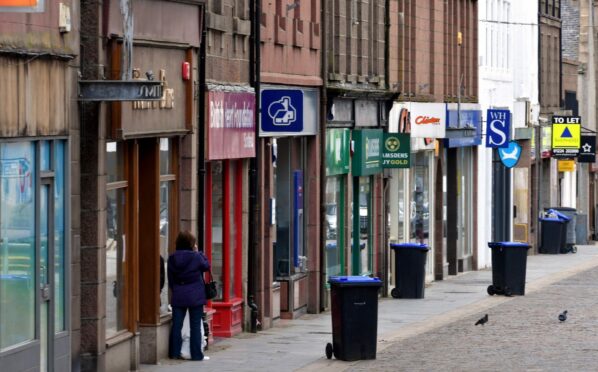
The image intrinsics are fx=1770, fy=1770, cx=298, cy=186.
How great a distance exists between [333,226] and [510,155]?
603 inches

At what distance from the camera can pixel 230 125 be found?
80.9 feet

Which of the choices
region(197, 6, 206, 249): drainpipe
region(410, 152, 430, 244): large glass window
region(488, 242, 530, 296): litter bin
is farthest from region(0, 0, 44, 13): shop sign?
region(410, 152, 430, 244): large glass window

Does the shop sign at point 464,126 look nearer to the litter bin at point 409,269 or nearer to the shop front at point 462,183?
the shop front at point 462,183

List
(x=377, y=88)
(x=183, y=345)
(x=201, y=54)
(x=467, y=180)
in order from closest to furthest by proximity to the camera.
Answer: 1. (x=183, y=345)
2. (x=201, y=54)
3. (x=377, y=88)
4. (x=467, y=180)

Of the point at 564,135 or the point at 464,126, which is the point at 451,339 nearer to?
the point at 464,126

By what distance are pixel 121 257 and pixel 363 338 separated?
139 inches

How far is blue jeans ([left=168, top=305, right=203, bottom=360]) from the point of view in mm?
21484

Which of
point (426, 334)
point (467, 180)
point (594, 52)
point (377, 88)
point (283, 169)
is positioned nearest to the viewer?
point (426, 334)

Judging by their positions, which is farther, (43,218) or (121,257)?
(121,257)

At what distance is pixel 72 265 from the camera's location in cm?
1823

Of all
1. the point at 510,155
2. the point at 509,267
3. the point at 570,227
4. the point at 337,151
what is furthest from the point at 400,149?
the point at 570,227

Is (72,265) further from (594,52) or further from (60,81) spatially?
(594,52)

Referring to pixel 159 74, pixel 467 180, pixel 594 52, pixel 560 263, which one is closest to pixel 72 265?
pixel 159 74

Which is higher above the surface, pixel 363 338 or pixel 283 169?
pixel 283 169
